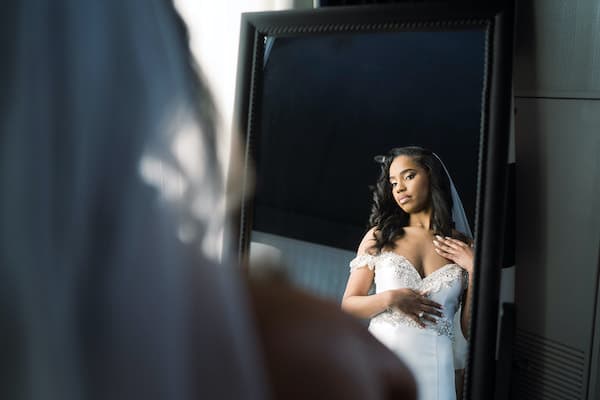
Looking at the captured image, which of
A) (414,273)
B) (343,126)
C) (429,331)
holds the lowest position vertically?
(429,331)

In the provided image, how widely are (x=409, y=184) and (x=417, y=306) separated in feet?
0.78

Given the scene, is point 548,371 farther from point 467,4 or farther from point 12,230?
point 12,230

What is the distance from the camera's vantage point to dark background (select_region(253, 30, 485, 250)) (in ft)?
3.96

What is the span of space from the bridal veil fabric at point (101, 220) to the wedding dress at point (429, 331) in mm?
851

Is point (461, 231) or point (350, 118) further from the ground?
point (350, 118)

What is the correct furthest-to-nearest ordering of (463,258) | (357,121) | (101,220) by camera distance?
(357,121) < (463,258) < (101,220)

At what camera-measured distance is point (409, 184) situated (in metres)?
1.26

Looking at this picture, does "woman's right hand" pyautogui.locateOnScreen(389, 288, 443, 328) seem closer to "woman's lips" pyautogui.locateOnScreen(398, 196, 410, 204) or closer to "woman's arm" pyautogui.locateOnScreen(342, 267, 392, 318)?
"woman's arm" pyautogui.locateOnScreen(342, 267, 392, 318)

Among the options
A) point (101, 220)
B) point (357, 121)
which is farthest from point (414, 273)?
point (101, 220)

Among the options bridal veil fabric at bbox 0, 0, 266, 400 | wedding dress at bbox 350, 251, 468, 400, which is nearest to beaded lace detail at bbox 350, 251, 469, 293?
wedding dress at bbox 350, 251, 468, 400

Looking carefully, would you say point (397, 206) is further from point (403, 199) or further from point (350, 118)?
point (350, 118)

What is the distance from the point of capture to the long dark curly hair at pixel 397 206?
123 cm

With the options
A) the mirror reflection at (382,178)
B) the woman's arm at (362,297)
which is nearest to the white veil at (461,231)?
the mirror reflection at (382,178)

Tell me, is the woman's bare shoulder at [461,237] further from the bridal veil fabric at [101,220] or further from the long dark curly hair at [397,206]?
the bridal veil fabric at [101,220]
